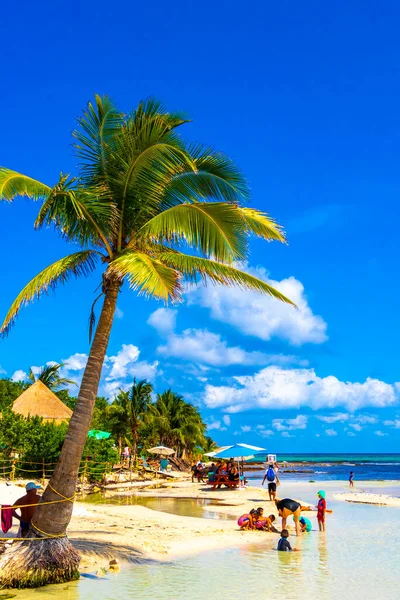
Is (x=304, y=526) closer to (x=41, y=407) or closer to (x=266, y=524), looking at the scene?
(x=266, y=524)

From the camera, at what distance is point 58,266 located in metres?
11.2

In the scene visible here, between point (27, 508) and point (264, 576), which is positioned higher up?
point (27, 508)

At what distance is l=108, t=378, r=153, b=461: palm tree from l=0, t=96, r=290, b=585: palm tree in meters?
33.4

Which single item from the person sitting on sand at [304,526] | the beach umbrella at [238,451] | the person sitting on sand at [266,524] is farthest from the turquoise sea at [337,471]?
the person sitting on sand at [266,524]

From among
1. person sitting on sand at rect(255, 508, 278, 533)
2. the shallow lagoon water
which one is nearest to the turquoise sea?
person sitting on sand at rect(255, 508, 278, 533)

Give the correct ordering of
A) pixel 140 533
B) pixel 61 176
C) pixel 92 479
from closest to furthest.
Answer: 1. pixel 61 176
2. pixel 140 533
3. pixel 92 479

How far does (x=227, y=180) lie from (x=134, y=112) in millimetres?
2234

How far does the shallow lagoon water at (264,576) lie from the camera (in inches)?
384

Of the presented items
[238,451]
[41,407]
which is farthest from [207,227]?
[41,407]

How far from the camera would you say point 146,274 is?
391 inches

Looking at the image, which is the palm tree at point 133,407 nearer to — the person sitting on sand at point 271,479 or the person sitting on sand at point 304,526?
the person sitting on sand at point 271,479

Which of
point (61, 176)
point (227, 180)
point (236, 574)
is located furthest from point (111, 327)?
point (236, 574)

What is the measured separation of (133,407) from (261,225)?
34.5 m

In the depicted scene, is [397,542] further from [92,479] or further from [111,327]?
[92,479]
